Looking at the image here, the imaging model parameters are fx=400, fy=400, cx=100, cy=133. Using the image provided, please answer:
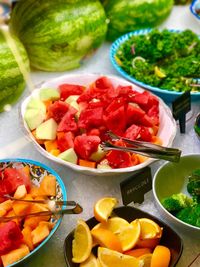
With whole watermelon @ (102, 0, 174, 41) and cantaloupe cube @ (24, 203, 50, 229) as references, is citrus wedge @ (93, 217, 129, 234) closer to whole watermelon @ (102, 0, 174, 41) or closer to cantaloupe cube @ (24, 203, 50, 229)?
cantaloupe cube @ (24, 203, 50, 229)

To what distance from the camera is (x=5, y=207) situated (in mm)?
986

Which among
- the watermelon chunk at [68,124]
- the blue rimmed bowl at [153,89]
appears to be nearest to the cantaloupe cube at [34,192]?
the watermelon chunk at [68,124]

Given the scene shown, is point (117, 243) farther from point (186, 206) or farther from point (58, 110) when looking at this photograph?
point (58, 110)

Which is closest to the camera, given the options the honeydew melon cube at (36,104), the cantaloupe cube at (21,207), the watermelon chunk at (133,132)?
the cantaloupe cube at (21,207)

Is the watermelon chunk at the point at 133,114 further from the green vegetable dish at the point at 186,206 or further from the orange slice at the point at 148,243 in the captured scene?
the orange slice at the point at 148,243

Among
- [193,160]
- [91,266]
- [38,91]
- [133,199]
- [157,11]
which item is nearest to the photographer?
[91,266]

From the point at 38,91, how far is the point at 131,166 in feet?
1.47

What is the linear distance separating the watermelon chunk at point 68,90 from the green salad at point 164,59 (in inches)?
9.5

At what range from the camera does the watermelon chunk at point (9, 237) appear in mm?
868

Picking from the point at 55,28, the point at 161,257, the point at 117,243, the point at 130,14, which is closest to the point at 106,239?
the point at 117,243

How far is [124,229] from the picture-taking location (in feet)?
3.12

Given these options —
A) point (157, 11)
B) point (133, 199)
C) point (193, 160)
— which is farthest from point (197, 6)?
point (133, 199)

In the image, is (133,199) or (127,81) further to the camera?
(127,81)

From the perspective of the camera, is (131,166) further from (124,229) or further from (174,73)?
(174,73)
